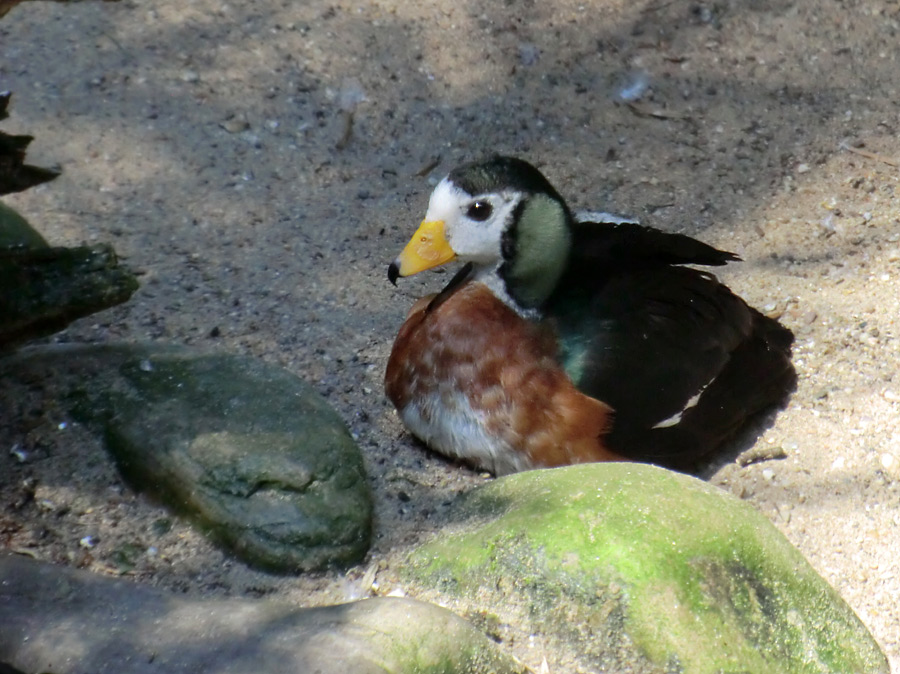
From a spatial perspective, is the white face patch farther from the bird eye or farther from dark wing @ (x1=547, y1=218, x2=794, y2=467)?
dark wing @ (x1=547, y1=218, x2=794, y2=467)

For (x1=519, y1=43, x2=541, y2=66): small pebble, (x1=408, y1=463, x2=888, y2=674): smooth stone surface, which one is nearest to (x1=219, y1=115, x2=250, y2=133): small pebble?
(x1=519, y1=43, x2=541, y2=66): small pebble

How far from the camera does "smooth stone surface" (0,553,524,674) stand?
1.94 metres

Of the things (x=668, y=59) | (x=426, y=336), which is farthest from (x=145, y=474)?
(x=668, y=59)

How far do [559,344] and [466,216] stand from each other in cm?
48

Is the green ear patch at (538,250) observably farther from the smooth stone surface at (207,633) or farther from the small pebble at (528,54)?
the small pebble at (528,54)

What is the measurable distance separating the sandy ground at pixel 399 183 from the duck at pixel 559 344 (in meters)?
0.17

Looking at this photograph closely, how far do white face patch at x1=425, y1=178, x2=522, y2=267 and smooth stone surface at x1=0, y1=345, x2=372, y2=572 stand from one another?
662mm

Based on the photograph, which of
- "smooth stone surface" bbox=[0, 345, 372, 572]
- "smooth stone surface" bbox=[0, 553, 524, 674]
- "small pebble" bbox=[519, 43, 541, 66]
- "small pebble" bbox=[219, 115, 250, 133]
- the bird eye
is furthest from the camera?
"small pebble" bbox=[519, 43, 541, 66]

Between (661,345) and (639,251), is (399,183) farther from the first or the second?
(661,345)

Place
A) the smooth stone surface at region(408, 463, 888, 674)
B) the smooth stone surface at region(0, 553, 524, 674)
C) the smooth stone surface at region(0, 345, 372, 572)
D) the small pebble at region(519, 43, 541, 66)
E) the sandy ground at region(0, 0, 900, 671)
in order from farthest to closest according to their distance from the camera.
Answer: the small pebble at region(519, 43, 541, 66), the sandy ground at region(0, 0, 900, 671), the smooth stone surface at region(0, 345, 372, 572), the smooth stone surface at region(408, 463, 888, 674), the smooth stone surface at region(0, 553, 524, 674)

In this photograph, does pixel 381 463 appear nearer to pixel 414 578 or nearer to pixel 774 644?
pixel 414 578

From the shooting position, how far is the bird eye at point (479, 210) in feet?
10.3

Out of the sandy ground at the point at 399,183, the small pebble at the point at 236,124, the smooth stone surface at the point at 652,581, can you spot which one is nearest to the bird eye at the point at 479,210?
the sandy ground at the point at 399,183

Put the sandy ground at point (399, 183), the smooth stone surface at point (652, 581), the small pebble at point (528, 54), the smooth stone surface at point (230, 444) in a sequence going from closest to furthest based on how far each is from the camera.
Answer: the smooth stone surface at point (652, 581) < the smooth stone surface at point (230, 444) < the sandy ground at point (399, 183) < the small pebble at point (528, 54)
